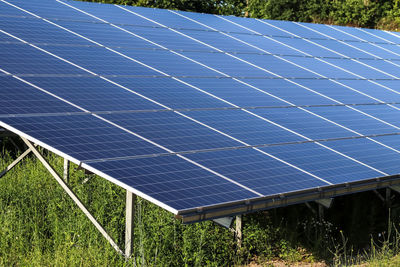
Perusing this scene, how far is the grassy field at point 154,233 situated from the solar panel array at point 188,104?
5.46 feet

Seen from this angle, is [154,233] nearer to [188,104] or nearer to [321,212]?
[188,104]

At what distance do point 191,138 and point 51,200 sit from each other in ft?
15.5

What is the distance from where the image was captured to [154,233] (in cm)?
1333

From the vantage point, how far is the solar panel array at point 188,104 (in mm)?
10625

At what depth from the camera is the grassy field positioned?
1245cm

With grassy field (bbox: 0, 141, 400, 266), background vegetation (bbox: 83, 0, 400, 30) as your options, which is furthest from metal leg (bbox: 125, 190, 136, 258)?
background vegetation (bbox: 83, 0, 400, 30)

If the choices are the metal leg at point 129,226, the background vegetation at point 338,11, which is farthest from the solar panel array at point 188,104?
the background vegetation at point 338,11

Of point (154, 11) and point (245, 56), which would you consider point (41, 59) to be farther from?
point (154, 11)

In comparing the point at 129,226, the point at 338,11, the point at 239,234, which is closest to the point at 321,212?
the point at 239,234

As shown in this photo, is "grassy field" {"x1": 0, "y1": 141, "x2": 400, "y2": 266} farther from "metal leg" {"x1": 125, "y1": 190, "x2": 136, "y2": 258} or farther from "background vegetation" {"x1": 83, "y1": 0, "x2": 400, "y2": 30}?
"background vegetation" {"x1": 83, "y1": 0, "x2": 400, "y2": 30}

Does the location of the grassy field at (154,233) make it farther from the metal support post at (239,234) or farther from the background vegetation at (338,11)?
the background vegetation at (338,11)

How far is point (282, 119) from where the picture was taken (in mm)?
14633

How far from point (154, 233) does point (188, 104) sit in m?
2.73

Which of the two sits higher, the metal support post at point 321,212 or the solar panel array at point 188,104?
the solar panel array at point 188,104
